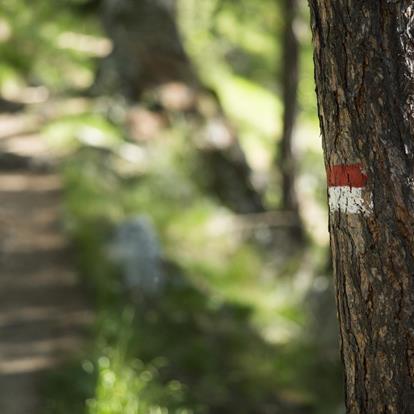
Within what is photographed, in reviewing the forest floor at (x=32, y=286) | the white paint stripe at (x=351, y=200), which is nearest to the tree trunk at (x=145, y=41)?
the forest floor at (x=32, y=286)

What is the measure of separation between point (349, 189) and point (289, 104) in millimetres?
11276

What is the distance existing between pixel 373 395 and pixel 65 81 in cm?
1756

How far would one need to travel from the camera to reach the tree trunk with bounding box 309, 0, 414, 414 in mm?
3018

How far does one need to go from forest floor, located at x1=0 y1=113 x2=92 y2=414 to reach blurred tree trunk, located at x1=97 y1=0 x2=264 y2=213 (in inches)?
106

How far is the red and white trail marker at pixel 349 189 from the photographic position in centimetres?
314

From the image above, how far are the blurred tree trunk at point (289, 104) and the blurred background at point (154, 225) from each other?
34 mm

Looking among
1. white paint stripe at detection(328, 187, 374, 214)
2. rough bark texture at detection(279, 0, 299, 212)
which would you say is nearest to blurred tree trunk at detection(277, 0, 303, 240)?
rough bark texture at detection(279, 0, 299, 212)

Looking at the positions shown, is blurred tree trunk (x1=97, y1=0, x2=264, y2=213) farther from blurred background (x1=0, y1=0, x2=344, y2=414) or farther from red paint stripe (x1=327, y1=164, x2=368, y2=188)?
red paint stripe (x1=327, y1=164, x2=368, y2=188)

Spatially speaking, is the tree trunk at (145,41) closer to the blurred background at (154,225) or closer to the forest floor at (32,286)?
the blurred background at (154,225)

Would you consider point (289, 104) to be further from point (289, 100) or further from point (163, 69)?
point (163, 69)

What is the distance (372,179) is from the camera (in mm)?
3111

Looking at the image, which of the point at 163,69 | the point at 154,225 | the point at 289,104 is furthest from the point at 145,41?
the point at 154,225

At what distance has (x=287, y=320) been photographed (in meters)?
10.2

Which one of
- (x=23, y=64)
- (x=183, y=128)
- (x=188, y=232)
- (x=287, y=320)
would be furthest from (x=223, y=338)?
(x=23, y=64)
